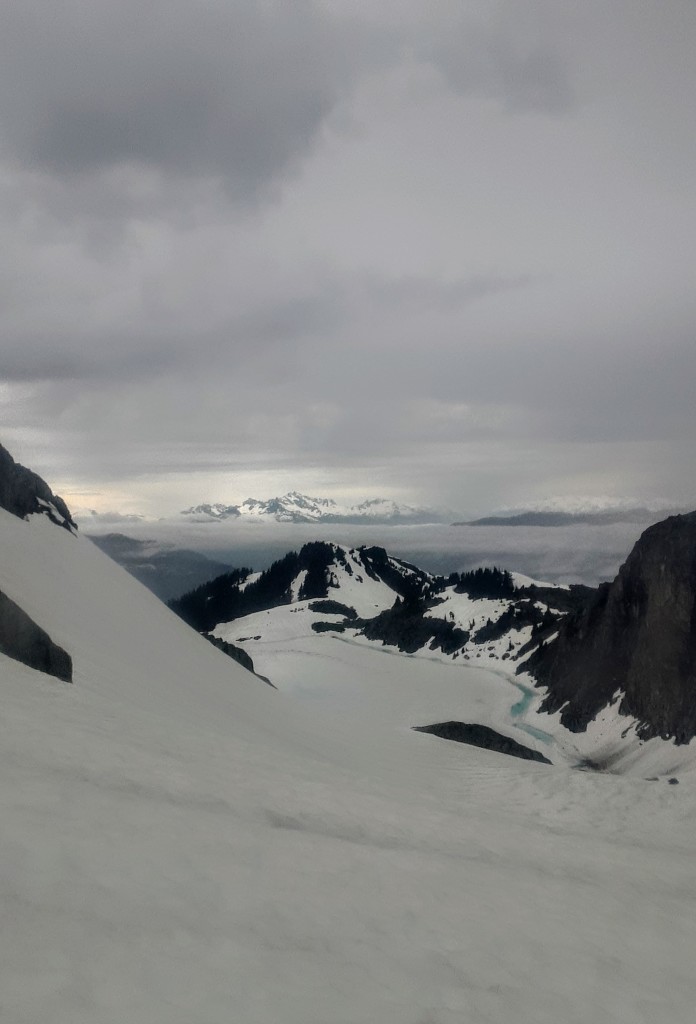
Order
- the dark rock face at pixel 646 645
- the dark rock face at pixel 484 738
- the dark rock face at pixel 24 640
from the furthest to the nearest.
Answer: the dark rock face at pixel 646 645, the dark rock face at pixel 484 738, the dark rock face at pixel 24 640

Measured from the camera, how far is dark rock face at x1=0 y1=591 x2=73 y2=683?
19000mm

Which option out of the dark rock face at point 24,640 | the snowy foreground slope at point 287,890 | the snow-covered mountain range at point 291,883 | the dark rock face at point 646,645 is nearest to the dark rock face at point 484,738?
the dark rock face at point 646,645

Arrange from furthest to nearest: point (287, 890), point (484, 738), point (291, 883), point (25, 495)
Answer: point (484, 738) < point (25, 495) < point (291, 883) < point (287, 890)

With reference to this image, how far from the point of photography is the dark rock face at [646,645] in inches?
2923

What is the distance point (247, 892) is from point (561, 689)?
102m

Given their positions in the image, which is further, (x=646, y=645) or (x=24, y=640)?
(x=646, y=645)

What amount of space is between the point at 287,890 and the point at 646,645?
3216 inches

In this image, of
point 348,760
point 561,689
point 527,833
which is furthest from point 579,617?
point 527,833

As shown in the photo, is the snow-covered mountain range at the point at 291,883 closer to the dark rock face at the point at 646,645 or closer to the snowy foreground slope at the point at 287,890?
the snowy foreground slope at the point at 287,890

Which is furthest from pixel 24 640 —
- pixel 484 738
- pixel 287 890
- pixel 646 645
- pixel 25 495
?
pixel 646 645

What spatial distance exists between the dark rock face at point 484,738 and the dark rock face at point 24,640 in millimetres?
43582

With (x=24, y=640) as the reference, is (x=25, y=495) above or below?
above

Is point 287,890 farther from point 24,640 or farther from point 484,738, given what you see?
point 484,738

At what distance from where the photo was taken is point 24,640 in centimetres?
1919
